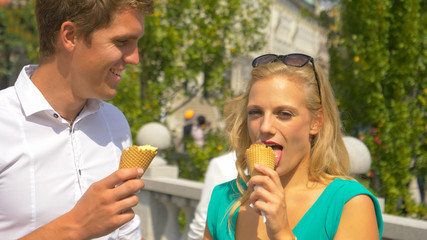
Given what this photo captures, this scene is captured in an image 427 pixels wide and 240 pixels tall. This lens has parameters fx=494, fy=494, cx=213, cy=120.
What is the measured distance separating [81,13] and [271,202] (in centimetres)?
114

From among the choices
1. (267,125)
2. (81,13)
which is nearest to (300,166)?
(267,125)

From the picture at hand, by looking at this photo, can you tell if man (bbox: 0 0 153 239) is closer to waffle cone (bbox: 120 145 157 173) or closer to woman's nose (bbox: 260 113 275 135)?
waffle cone (bbox: 120 145 157 173)

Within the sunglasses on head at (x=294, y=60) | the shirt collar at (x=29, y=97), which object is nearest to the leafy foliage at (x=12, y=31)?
the shirt collar at (x=29, y=97)

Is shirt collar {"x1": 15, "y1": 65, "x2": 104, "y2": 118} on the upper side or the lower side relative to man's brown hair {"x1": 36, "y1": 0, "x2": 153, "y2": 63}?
lower

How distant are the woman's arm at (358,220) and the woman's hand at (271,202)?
0.26 metres

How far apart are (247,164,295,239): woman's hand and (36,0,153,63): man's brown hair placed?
0.92 meters

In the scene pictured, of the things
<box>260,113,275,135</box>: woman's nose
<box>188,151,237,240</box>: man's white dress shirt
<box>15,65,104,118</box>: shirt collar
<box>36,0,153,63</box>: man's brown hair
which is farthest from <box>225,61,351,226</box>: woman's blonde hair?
<box>15,65,104,118</box>: shirt collar

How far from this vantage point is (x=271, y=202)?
1.80m

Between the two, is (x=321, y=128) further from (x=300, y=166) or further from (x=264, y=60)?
(x=264, y=60)

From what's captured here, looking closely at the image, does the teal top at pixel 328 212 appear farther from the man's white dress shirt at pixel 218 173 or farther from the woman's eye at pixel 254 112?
the man's white dress shirt at pixel 218 173

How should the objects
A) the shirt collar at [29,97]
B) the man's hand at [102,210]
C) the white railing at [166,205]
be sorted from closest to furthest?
1. the man's hand at [102,210]
2. the shirt collar at [29,97]
3. the white railing at [166,205]

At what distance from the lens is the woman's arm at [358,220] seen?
76.4 inches

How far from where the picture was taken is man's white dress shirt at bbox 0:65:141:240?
201 centimetres

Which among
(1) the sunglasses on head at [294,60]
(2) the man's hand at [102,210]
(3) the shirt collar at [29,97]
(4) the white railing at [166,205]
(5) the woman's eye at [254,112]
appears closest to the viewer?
(2) the man's hand at [102,210]
